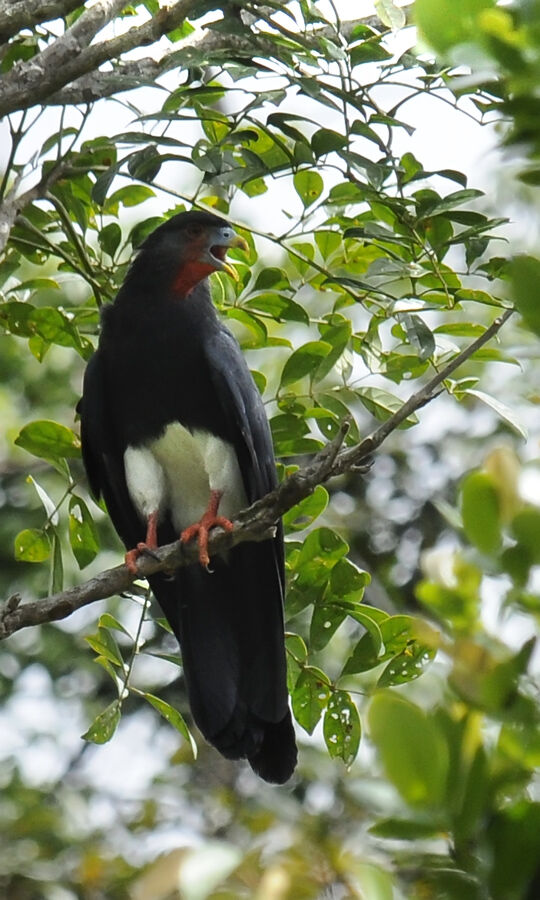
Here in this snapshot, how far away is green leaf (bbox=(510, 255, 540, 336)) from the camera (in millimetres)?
985

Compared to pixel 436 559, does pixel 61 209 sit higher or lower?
higher

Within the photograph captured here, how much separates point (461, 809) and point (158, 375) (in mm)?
3560

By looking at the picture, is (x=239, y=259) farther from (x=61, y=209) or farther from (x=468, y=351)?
(x=468, y=351)

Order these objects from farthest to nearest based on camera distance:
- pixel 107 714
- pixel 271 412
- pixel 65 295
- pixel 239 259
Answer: pixel 65 295 → pixel 271 412 → pixel 239 259 → pixel 107 714

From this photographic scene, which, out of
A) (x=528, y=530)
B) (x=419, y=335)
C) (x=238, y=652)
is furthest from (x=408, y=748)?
(x=238, y=652)

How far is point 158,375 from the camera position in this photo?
4418mm

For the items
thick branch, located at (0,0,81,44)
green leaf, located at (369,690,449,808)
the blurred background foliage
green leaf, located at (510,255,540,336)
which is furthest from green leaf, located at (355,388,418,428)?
green leaf, located at (369,690,449,808)

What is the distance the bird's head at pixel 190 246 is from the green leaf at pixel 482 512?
324cm

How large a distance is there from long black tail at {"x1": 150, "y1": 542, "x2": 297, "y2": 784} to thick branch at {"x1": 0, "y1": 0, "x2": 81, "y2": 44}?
5.51 feet

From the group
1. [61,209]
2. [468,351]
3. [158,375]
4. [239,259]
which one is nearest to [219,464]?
[158,375]

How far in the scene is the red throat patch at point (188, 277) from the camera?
455 centimetres

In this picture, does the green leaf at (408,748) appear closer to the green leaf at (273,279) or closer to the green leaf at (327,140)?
the green leaf at (327,140)

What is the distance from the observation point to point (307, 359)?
3.68 meters

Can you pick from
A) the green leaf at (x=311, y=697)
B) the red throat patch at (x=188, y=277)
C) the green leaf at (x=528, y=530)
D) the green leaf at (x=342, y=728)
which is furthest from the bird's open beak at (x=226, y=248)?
the green leaf at (x=528, y=530)
